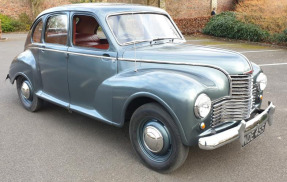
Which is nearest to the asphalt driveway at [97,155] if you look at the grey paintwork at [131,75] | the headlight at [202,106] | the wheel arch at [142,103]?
the grey paintwork at [131,75]

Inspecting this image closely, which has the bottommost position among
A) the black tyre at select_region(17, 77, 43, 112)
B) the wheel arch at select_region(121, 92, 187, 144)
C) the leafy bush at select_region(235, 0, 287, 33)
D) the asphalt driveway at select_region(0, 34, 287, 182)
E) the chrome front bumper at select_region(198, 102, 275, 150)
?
the asphalt driveway at select_region(0, 34, 287, 182)

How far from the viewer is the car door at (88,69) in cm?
366

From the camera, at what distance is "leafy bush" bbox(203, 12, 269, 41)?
14952 mm

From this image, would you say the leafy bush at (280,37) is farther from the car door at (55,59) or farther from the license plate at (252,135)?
the car door at (55,59)

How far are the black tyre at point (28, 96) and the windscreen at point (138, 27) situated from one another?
215 cm

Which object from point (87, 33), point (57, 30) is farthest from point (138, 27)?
point (57, 30)

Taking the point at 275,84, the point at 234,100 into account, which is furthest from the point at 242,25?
the point at 234,100

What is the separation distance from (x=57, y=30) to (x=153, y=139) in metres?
2.41

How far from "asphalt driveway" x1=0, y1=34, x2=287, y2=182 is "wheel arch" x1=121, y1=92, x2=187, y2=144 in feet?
1.78

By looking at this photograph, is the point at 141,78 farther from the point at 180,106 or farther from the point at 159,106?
the point at 180,106

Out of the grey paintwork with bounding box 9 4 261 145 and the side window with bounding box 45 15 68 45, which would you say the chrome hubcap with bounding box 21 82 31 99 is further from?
the side window with bounding box 45 15 68 45

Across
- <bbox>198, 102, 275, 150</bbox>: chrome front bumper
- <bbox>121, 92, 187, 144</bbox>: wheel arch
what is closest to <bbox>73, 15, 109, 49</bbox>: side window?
<bbox>121, 92, 187, 144</bbox>: wheel arch

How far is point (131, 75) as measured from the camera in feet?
Result: 11.1

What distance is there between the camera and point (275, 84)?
6.80 m
